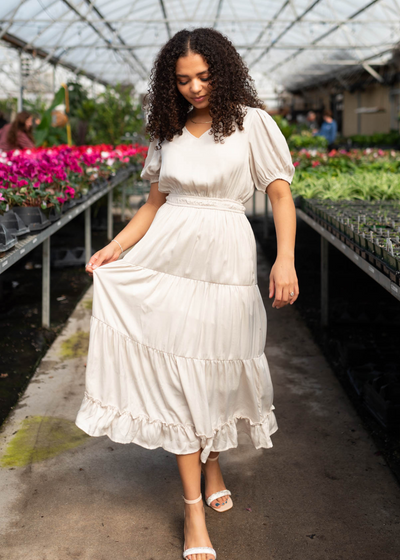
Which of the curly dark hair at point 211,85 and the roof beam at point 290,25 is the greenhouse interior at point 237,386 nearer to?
the curly dark hair at point 211,85

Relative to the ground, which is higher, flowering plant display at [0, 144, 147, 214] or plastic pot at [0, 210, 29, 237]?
flowering plant display at [0, 144, 147, 214]

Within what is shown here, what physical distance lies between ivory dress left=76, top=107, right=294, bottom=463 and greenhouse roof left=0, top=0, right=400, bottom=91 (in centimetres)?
908

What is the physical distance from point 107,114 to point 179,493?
329 inches

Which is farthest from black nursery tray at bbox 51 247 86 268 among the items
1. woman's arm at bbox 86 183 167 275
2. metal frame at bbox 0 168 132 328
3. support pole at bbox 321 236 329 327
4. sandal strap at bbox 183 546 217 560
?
sandal strap at bbox 183 546 217 560

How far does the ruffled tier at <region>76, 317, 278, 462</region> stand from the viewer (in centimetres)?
172

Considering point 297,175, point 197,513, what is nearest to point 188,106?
point 197,513

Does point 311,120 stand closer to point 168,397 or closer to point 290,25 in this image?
point 290,25

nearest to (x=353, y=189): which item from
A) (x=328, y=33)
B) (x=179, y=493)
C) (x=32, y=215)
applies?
(x=32, y=215)

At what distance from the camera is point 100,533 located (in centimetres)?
187

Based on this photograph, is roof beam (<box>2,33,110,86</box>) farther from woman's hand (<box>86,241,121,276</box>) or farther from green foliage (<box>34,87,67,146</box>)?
woman's hand (<box>86,241,121,276</box>)

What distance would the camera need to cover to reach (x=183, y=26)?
14.8 m

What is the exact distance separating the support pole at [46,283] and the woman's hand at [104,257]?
1948 millimetres

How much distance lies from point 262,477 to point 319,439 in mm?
402

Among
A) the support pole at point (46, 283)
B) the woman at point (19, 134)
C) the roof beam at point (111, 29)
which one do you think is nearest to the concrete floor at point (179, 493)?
the support pole at point (46, 283)
